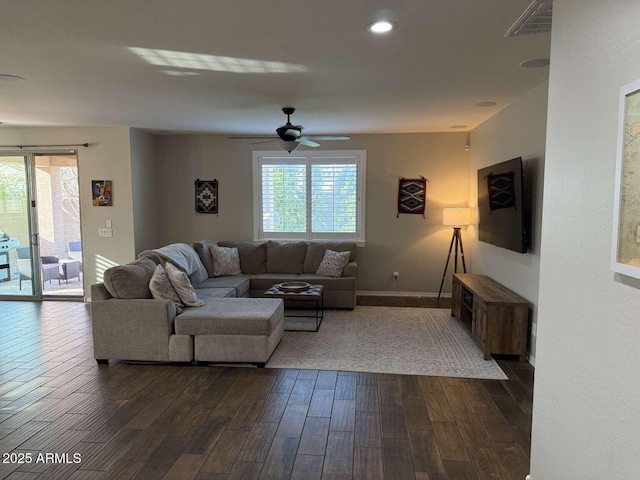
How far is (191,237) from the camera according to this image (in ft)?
23.2

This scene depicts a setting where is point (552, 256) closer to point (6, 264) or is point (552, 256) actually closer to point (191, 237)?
point (191, 237)

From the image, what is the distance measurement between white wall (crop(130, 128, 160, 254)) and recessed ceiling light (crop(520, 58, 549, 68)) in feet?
17.8

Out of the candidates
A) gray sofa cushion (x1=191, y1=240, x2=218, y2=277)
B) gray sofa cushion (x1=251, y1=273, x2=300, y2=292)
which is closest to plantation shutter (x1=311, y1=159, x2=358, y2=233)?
gray sofa cushion (x1=251, y1=273, x2=300, y2=292)

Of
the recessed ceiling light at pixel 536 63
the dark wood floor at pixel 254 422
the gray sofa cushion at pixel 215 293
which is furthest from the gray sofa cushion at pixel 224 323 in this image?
the recessed ceiling light at pixel 536 63

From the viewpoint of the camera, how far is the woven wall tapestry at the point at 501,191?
4129mm

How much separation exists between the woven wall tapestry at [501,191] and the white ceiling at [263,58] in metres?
0.85

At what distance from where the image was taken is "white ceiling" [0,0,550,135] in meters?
2.29

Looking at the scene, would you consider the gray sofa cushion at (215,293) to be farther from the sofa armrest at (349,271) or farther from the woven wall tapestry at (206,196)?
the woven wall tapestry at (206,196)

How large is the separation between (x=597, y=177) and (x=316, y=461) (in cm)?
212

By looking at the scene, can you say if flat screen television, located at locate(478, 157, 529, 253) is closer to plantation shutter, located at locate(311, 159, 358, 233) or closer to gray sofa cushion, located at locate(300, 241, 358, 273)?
gray sofa cushion, located at locate(300, 241, 358, 273)

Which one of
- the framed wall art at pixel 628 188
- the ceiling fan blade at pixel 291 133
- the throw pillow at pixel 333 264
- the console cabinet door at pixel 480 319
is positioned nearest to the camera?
the framed wall art at pixel 628 188

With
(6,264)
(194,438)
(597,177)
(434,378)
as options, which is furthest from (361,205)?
(6,264)

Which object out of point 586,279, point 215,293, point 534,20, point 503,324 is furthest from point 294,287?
point 586,279

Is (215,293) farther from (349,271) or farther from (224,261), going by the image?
(349,271)
